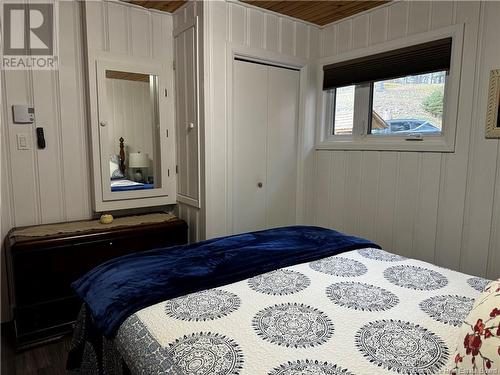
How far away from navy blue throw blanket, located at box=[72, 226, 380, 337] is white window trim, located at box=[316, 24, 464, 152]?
3.23 feet

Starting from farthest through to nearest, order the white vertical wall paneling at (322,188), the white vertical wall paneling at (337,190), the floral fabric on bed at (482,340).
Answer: the white vertical wall paneling at (322,188) → the white vertical wall paneling at (337,190) → the floral fabric on bed at (482,340)

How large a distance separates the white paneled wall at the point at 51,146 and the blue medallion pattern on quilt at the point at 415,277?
225 centimetres

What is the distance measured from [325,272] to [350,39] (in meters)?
2.21

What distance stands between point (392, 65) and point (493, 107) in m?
0.83

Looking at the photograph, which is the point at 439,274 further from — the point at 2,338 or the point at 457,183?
the point at 2,338

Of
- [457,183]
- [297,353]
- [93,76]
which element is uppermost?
[93,76]

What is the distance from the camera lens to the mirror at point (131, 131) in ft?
8.56

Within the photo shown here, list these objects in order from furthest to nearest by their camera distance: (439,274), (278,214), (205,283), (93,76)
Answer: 1. (278,214)
2. (93,76)
3. (439,274)
4. (205,283)

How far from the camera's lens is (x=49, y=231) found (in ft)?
7.47

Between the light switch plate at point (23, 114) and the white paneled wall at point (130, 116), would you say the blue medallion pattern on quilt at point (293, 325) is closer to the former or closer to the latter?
the white paneled wall at point (130, 116)

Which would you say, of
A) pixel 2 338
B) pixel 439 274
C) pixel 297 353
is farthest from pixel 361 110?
pixel 2 338

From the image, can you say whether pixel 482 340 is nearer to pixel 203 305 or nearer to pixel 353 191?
pixel 203 305

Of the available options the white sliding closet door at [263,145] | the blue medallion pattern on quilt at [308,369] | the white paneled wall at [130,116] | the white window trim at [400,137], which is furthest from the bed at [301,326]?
the white paneled wall at [130,116]

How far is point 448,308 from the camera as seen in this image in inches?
48.4
